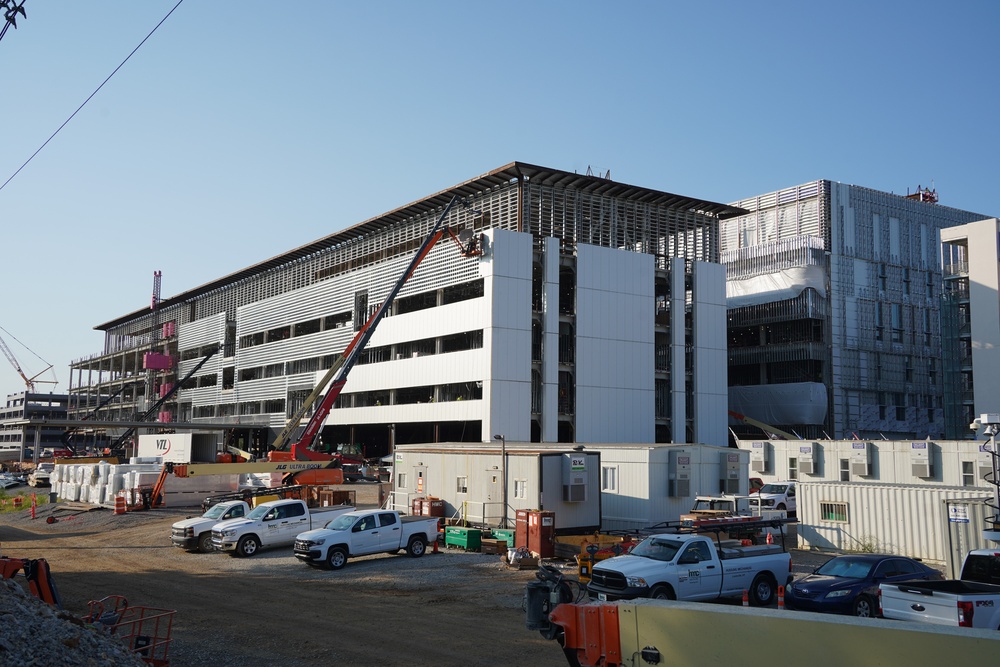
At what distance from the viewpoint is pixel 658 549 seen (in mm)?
18547

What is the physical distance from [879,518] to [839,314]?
4628cm

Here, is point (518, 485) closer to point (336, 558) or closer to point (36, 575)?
point (336, 558)

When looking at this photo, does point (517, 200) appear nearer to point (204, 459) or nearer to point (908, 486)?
point (204, 459)

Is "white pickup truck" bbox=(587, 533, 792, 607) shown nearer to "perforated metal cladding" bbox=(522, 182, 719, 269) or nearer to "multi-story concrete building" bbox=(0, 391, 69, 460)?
"perforated metal cladding" bbox=(522, 182, 719, 269)

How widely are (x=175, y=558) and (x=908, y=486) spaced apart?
2348 centimetres

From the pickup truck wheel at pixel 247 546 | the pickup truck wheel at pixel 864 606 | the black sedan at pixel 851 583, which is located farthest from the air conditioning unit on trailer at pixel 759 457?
the pickup truck wheel at pixel 864 606

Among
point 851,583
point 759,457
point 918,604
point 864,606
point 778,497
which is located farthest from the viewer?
point 759,457

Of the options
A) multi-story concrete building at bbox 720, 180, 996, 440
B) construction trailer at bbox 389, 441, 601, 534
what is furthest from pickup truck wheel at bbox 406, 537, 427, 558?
multi-story concrete building at bbox 720, 180, 996, 440

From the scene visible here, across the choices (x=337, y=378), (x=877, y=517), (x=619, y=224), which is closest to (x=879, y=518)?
(x=877, y=517)

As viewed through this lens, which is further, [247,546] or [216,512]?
[216,512]

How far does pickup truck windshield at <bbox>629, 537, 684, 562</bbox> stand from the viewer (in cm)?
1828

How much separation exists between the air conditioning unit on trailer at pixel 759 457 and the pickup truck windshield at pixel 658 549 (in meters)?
33.1

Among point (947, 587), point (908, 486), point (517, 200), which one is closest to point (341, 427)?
point (517, 200)

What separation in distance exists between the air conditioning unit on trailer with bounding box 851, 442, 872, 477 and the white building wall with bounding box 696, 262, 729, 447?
16.3m
